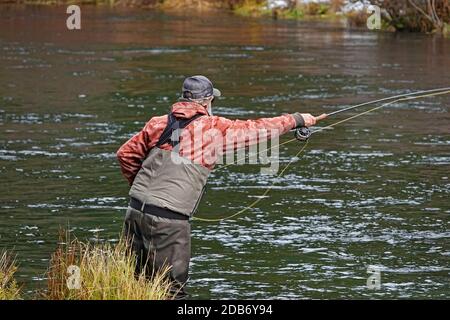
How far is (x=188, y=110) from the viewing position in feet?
27.7

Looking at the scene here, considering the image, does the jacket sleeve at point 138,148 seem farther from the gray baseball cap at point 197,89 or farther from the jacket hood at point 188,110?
the gray baseball cap at point 197,89

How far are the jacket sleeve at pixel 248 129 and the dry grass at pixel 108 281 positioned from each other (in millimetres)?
1056

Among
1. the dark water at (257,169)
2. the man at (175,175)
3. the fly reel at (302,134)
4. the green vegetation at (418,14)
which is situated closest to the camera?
the man at (175,175)

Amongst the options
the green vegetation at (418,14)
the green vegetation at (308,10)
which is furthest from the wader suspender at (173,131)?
the green vegetation at (308,10)

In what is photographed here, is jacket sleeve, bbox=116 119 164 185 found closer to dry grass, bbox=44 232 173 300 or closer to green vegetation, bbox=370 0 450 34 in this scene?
dry grass, bbox=44 232 173 300

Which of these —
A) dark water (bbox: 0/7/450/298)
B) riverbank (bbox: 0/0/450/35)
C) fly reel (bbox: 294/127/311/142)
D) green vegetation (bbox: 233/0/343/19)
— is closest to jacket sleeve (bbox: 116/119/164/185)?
fly reel (bbox: 294/127/311/142)

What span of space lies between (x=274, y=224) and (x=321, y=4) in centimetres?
4812

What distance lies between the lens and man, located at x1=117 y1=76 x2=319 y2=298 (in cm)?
838

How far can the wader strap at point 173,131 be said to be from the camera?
8398 mm

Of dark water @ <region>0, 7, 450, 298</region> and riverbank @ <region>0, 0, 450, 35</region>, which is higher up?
riverbank @ <region>0, 0, 450, 35</region>

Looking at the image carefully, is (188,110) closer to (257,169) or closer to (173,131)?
(173,131)

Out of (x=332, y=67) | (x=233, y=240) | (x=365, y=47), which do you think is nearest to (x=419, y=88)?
(x=332, y=67)

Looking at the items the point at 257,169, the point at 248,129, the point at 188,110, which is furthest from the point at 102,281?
the point at 257,169

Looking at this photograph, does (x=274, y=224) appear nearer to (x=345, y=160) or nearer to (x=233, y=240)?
(x=233, y=240)
